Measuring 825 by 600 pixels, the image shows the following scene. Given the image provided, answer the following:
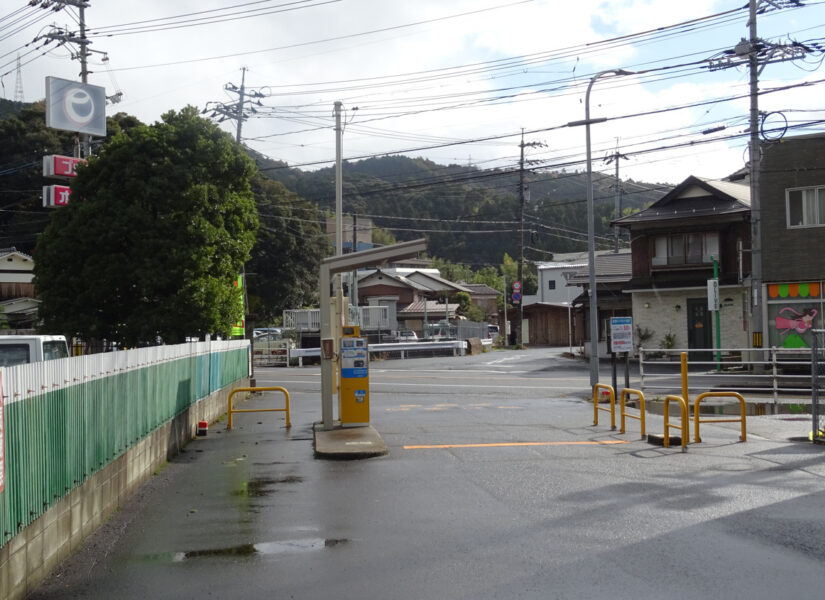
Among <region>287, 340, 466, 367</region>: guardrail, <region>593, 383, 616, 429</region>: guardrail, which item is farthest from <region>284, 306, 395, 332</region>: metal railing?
<region>593, 383, 616, 429</region>: guardrail

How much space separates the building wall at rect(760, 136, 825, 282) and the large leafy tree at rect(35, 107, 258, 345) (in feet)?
65.5

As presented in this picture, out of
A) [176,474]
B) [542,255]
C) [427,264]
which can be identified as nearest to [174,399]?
[176,474]

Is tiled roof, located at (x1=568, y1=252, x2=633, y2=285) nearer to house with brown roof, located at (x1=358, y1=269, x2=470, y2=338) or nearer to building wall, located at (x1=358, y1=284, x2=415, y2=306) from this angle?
house with brown roof, located at (x1=358, y1=269, x2=470, y2=338)

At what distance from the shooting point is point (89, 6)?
34750mm

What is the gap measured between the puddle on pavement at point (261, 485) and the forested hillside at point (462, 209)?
65.4m

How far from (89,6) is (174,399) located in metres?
27.4

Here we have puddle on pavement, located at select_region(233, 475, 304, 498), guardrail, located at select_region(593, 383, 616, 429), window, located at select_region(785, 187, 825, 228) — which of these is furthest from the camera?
window, located at select_region(785, 187, 825, 228)

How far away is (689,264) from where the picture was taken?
1485 inches

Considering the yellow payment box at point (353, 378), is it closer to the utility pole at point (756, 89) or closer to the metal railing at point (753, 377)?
the metal railing at point (753, 377)

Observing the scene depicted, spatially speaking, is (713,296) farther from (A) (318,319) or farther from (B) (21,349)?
(A) (318,319)

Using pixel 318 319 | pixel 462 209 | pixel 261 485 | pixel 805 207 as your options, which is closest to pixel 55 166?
pixel 318 319

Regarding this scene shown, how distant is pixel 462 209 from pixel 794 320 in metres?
66.1

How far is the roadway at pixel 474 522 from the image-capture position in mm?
6172

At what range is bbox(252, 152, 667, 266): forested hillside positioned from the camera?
84.7 metres
